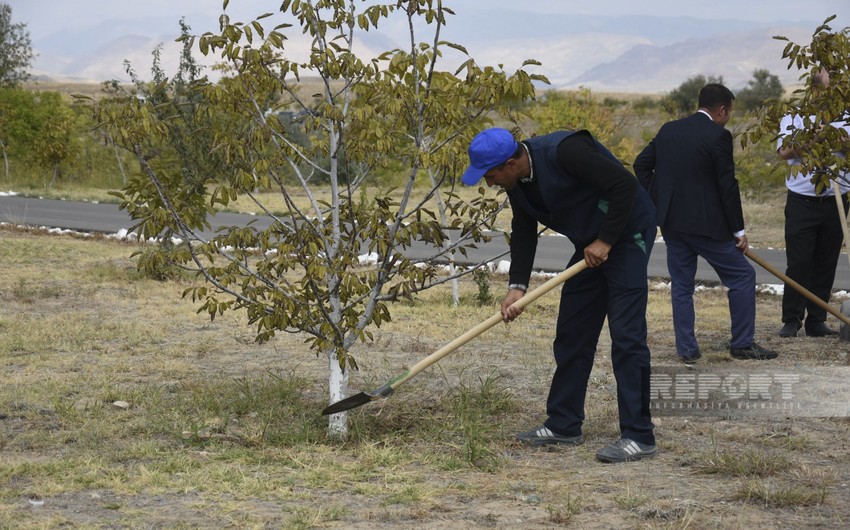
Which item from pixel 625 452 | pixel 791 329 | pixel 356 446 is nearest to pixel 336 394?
pixel 356 446

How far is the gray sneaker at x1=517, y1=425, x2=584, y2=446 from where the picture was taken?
5.48 meters

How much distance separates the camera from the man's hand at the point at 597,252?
16.3 feet

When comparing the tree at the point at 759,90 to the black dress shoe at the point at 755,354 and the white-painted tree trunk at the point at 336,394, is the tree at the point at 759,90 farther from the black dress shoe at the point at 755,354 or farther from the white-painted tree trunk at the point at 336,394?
the white-painted tree trunk at the point at 336,394

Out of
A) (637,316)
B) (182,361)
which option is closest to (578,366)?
(637,316)

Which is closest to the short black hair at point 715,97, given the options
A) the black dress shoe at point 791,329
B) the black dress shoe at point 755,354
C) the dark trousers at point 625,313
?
the black dress shoe at point 755,354

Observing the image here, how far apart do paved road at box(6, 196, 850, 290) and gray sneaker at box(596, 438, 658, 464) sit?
230 inches

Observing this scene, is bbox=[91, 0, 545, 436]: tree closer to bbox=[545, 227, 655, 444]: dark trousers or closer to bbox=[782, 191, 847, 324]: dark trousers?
bbox=[545, 227, 655, 444]: dark trousers

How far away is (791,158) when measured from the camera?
7934mm

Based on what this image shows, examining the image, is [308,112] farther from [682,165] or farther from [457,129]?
[682,165]

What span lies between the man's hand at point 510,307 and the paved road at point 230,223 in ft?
17.6

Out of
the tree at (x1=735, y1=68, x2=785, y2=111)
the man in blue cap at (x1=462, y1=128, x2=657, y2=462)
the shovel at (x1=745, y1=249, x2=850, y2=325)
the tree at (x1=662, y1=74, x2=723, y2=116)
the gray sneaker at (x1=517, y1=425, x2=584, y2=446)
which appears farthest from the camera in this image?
the tree at (x1=735, y1=68, x2=785, y2=111)

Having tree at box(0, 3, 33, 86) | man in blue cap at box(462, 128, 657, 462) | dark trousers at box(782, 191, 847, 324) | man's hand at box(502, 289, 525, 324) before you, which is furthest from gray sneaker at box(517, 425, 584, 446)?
tree at box(0, 3, 33, 86)

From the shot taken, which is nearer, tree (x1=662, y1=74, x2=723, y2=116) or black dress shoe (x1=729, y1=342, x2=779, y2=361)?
black dress shoe (x1=729, y1=342, x2=779, y2=361)

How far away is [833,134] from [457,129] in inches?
103
